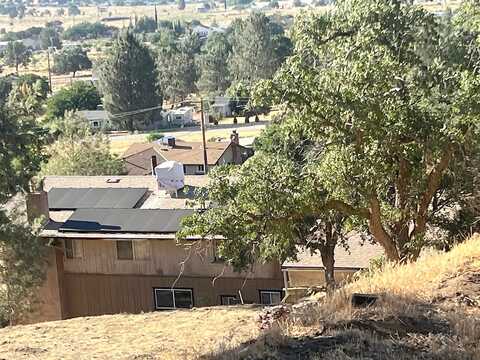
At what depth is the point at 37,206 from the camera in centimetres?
2417

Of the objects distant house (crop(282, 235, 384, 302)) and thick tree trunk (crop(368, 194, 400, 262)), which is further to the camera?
distant house (crop(282, 235, 384, 302))

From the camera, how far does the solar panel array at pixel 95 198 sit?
26.1 m

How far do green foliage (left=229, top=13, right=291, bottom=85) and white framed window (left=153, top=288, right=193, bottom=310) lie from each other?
68278 mm

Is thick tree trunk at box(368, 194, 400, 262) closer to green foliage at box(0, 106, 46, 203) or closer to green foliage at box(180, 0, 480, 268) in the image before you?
green foliage at box(180, 0, 480, 268)

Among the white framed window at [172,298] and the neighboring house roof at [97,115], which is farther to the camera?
the neighboring house roof at [97,115]

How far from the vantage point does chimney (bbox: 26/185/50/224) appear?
2327 cm

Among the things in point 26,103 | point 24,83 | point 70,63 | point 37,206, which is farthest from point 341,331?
point 70,63

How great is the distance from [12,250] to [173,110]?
219 ft

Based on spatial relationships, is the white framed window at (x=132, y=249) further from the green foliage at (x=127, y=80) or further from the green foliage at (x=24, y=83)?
the green foliage at (x=127, y=80)

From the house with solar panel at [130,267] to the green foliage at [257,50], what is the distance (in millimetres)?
67618

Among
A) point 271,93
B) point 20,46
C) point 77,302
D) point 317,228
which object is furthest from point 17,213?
point 20,46

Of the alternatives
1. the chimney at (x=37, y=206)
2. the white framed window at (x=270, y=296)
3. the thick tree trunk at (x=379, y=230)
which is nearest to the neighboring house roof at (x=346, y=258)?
the white framed window at (x=270, y=296)

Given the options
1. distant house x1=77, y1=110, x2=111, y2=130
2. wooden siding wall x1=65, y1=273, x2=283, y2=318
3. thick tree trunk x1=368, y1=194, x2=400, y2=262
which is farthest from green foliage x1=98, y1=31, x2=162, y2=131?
thick tree trunk x1=368, y1=194, x2=400, y2=262

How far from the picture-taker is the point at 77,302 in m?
25.2
